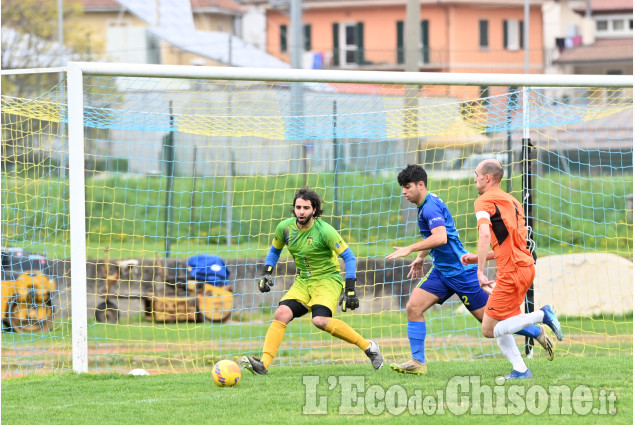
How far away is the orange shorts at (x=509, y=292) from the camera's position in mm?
6504

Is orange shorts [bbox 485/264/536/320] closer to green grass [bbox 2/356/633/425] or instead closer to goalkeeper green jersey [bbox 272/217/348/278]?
green grass [bbox 2/356/633/425]

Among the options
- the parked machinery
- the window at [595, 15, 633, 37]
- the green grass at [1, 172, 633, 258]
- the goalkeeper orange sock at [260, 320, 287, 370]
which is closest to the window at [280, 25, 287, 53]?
the window at [595, 15, 633, 37]

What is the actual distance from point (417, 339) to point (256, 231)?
22.4ft

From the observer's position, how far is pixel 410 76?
8219 millimetres

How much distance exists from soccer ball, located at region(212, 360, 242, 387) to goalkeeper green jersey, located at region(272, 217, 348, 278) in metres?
1.16

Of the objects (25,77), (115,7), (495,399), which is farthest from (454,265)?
(115,7)

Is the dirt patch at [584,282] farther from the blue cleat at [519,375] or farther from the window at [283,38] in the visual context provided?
the window at [283,38]

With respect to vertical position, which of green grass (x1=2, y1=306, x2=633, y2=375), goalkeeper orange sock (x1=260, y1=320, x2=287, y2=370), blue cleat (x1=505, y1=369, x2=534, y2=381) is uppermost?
goalkeeper orange sock (x1=260, y1=320, x2=287, y2=370)

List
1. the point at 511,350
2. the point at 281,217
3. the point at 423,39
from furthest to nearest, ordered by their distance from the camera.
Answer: the point at 423,39 → the point at 281,217 → the point at 511,350

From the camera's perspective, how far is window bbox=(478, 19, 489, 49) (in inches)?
1545

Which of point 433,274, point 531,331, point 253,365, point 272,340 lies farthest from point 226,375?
point 531,331

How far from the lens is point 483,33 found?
129 feet

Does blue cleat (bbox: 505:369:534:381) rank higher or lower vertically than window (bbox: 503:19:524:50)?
lower

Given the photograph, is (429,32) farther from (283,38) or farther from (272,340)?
(272,340)
